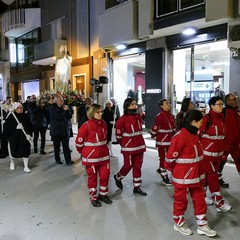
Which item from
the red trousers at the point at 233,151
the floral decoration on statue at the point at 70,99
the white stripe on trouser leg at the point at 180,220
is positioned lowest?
the white stripe on trouser leg at the point at 180,220

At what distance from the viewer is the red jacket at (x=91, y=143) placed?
4535mm

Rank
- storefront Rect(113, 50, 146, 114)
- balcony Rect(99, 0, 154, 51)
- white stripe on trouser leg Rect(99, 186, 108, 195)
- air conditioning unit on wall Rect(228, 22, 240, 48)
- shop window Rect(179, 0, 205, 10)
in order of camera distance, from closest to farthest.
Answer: white stripe on trouser leg Rect(99, 186, 108, 195), air conditioning unit on wall Rect(228, 22, 240, 48), shop window Rect(179, 0, 205, 10), balcony Rect(99, 0, 154, 51), storefront Rect(113, 50, 146, 114)

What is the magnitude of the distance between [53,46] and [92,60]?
10.7 ft

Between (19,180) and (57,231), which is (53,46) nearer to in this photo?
(19,180)

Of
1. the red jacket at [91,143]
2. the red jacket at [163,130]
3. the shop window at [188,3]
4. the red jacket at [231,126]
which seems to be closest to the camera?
the red jacket at [91,143]

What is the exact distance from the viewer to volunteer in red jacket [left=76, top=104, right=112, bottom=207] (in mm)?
4543

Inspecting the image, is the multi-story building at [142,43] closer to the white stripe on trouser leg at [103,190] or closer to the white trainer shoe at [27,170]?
the white stripe on trouser leg at [103,190]

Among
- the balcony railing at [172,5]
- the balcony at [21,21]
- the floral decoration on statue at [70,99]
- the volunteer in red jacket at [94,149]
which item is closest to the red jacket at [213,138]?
the volunteer in red jacket at [94,149]

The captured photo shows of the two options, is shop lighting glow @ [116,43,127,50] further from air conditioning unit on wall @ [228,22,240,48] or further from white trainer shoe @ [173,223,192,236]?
white trainer shoe @ [173,223,192,236]

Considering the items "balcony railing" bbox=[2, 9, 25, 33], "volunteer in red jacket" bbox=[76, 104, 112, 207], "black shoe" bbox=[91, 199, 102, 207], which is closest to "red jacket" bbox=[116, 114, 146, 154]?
"volunteer in red jacket" bbox=[76, 104, 112, 207]

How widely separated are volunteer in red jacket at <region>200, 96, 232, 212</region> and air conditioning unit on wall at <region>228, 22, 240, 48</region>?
519 cm

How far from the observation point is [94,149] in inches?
179

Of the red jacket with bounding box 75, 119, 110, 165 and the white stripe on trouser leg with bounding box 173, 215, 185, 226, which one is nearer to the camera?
the white stripe on trouser leg with bounding box 173, 215, 185, 226

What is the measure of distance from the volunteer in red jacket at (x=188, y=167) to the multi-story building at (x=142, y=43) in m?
6.20
